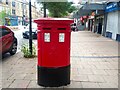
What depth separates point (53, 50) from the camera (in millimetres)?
4824

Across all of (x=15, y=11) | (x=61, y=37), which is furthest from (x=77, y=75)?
(x=15, y=11)

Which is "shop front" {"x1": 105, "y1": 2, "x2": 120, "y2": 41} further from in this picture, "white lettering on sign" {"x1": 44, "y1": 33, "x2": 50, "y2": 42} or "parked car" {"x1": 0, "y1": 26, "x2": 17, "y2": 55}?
"white lettering on sign" {"x1": 44, "y1": 33, "x2": 50, "y2": 42}

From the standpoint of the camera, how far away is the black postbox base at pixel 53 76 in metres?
4.89

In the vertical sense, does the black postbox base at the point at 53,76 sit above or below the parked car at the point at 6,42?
below

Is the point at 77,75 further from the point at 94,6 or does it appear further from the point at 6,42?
the point at 94,6

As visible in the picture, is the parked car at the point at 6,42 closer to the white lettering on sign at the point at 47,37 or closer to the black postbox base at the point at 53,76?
the black postbox base at the point at 53,76

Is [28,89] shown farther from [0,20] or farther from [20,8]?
[20,8]

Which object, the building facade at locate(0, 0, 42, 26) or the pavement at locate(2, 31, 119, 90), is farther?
the building facade at locate(0, 0, 42, 26)

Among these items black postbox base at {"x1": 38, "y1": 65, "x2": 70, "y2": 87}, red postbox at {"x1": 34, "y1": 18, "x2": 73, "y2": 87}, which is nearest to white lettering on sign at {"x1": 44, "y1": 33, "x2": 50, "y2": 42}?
red postbox at {"x1": 34, "y1": 18, "x2": 73, "y2": 87}

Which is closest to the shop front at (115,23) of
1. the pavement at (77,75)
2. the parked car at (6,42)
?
the parked car at (6,42)

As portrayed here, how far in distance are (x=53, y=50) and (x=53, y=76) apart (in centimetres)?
60

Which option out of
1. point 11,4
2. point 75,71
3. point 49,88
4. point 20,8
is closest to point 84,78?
point 75,71

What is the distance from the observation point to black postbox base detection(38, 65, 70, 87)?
489 centimetres

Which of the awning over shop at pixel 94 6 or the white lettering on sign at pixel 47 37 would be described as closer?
the white lettering on sign at pixel 47 37
